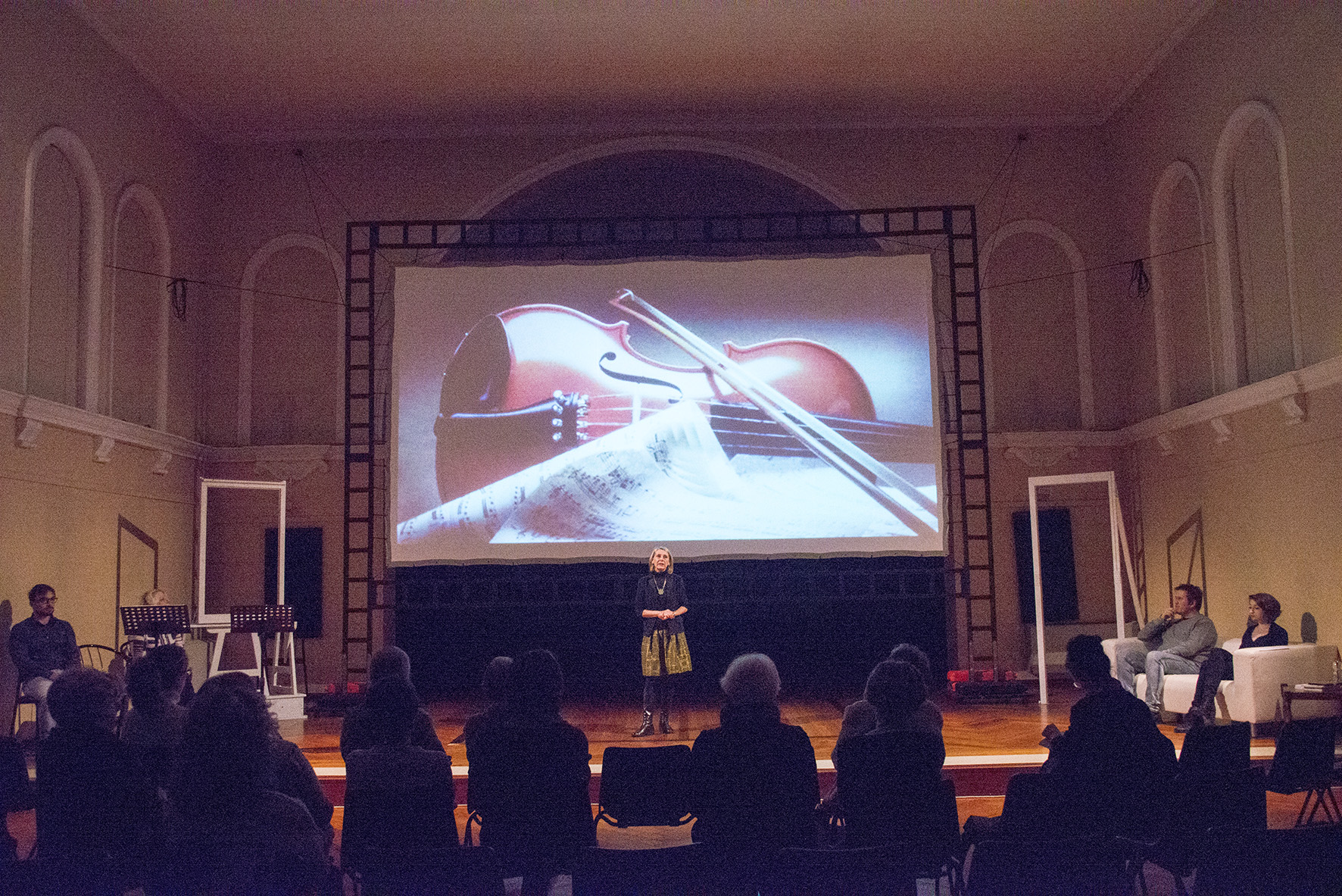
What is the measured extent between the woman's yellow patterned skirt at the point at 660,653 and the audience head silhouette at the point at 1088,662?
4.06 meters

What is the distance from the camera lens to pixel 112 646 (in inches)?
361

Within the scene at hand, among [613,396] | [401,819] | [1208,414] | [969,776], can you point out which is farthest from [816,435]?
[401,819]

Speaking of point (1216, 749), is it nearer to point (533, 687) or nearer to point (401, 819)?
point (533, 687)

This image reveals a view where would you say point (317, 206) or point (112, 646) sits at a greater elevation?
point (317, 206)

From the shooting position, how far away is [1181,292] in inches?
399

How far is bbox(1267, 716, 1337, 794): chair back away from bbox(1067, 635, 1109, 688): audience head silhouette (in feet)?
3.52

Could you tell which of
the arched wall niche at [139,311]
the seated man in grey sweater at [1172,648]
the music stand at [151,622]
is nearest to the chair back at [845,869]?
the seated man in grey sweater at [1172,648]

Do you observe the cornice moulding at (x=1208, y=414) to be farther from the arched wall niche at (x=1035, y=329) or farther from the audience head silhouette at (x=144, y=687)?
the audience head silhouette at (x=144, y=687)

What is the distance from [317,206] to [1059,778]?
10096 mm

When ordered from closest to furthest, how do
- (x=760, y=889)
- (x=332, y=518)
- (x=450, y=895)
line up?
(x=450, y=895) → (x=760, y=889) → (x=332, y=518)

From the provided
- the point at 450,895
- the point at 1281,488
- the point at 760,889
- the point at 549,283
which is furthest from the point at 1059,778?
the point at 549,283

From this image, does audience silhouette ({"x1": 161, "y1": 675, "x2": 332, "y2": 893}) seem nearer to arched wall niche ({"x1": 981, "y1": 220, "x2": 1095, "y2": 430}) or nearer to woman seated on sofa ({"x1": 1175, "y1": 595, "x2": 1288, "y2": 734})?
woman seated on sofa ({"x1": 1175, "y1": 595, "x2": 1288, "y2": 734})

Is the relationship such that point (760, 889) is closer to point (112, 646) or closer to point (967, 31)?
point (112, 646)

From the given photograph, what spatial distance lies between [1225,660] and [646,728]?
151 inches
